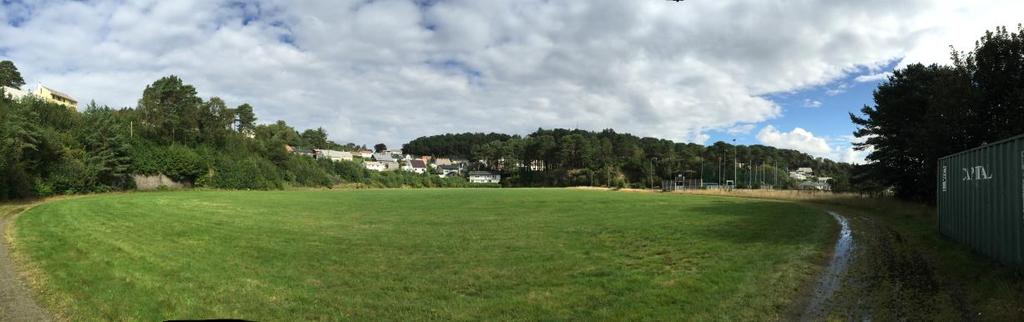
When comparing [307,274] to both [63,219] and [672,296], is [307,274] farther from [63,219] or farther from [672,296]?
[63,219]

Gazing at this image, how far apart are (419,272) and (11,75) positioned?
15443cm

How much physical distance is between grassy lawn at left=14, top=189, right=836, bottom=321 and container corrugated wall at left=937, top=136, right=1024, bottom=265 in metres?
3.58

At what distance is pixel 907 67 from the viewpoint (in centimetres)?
4234

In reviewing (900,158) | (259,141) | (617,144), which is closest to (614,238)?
(900,158)

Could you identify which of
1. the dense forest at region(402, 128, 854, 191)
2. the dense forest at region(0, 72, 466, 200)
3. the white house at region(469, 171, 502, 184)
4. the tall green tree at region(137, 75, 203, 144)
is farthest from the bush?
the dense forest at region(402, 128, 854, 191)

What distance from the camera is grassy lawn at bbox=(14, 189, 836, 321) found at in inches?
344

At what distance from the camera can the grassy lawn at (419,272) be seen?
873 centimetres

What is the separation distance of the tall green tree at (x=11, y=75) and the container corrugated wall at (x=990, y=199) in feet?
492

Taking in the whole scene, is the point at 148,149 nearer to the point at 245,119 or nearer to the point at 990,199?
the point at 245,119

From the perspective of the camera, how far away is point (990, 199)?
12.5 metres

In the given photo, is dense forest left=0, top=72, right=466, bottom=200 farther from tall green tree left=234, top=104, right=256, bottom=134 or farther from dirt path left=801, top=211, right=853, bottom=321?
dirt path left=801, top=211, right=853, bottom=321

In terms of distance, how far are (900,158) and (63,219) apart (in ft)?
179

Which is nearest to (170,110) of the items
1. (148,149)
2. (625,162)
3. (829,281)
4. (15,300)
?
(148,149)

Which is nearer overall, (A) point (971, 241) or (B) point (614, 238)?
(A) point (971, 241)
